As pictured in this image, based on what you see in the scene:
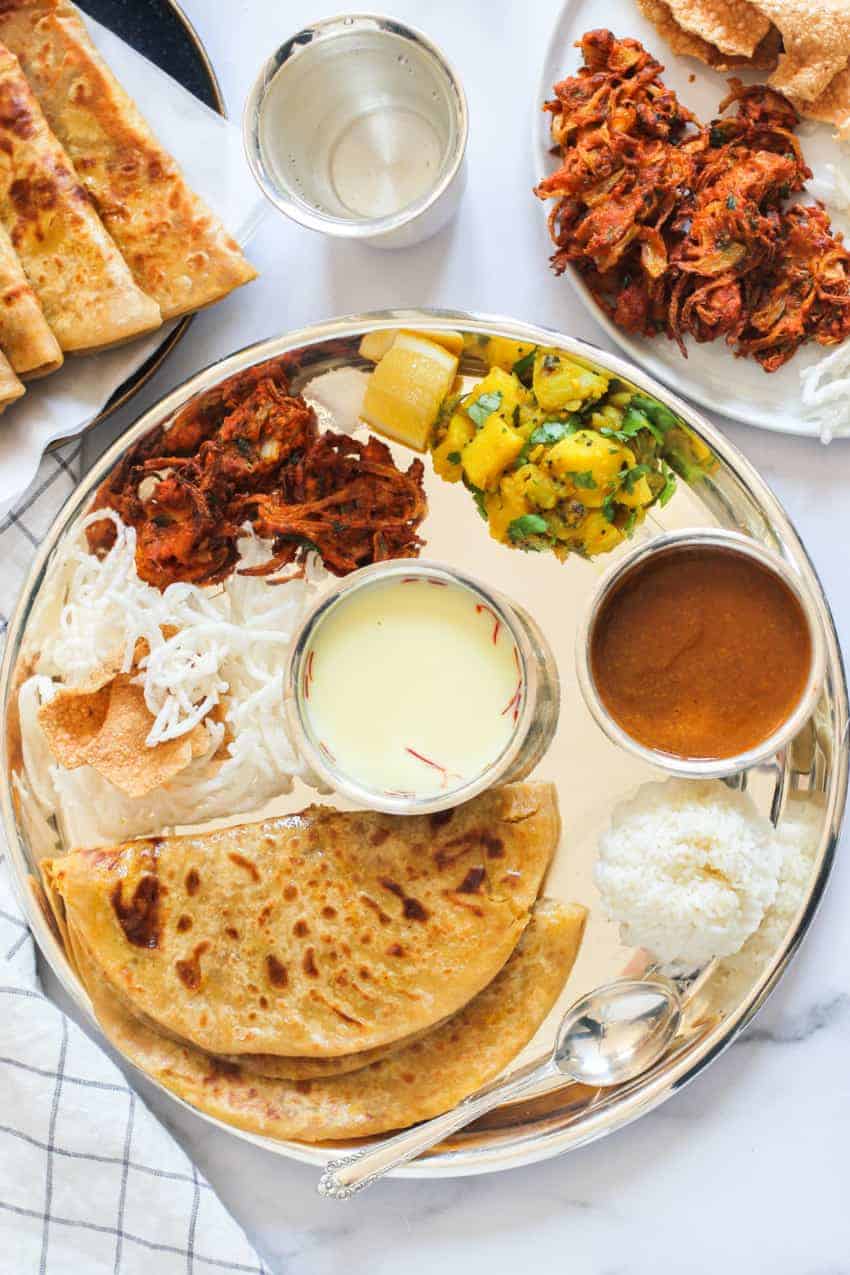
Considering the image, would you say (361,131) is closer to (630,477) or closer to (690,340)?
(690,340)

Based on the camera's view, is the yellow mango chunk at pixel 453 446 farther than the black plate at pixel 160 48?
No

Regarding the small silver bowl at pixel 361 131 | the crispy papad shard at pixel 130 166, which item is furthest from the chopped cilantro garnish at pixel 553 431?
the crispy papad shard at pixel 130 166

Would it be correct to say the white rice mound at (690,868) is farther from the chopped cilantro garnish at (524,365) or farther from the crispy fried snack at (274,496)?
the chopped cilantro garnish at (524,365)

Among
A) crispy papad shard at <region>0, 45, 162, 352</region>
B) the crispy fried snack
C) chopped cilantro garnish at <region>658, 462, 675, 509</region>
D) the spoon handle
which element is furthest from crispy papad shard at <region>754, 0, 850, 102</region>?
the spoon handle

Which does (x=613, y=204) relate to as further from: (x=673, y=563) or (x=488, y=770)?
(x=488, y=770)

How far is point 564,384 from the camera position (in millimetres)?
2369

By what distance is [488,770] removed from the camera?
235 centimetres

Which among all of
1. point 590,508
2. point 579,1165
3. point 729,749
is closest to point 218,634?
point 590,508

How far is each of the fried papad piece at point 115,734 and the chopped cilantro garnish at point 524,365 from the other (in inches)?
36.1

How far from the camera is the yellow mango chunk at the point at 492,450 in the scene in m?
2.35

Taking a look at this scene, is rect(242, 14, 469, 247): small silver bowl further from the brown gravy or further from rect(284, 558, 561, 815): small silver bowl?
the brown gravy

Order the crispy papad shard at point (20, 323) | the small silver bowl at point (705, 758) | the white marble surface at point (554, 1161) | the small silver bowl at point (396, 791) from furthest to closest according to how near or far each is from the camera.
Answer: the white marble surface at point (554, 1161) → the crispy papad shard at point (20, 323) → the small silver bowl at point (396, 791) → the small silver bowl at point (705, 758)

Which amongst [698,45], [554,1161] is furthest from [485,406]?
[554,1161]

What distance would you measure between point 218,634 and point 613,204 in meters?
1.14
